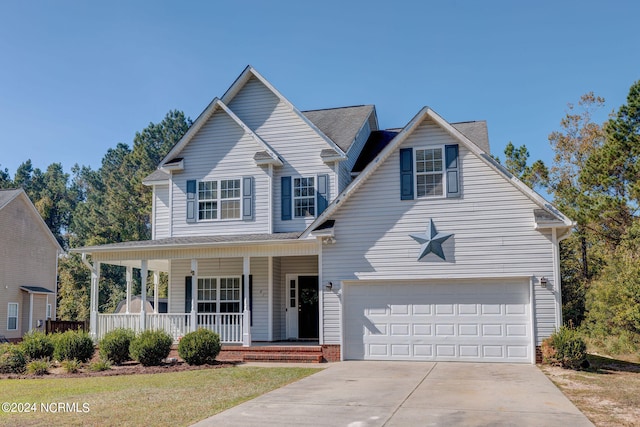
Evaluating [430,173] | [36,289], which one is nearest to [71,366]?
[430,173]

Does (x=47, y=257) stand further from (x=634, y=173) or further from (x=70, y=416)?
(x=634, y=173)

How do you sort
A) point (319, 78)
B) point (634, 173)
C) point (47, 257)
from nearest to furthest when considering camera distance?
point (319, 78) < point (634, 173) < point (47, 257)

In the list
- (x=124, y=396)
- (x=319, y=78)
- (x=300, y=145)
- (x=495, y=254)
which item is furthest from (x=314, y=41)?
(x=124, y=396)

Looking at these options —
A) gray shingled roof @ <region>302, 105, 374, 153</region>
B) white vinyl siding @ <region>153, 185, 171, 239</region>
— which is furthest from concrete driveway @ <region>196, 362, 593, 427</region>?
white vinyl siding @ <region>153, 185, 171, 239</region>

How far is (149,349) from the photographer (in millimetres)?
15359

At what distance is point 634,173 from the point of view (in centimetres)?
2227

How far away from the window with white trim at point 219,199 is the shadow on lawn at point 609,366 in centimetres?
1144

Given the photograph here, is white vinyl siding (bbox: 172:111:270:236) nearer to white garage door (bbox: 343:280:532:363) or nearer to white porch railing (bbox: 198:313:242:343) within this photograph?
white porch railing (bbox: 198:313:242:343)

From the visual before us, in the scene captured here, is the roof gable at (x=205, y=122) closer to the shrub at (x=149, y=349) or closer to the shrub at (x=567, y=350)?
the shrub at (x=149, y=349)

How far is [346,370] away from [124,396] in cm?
539

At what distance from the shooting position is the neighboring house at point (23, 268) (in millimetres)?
29062

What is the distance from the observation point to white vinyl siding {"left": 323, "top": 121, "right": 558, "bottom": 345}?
15.1 m

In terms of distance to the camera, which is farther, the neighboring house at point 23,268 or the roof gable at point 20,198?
the roof gable at point 20,198

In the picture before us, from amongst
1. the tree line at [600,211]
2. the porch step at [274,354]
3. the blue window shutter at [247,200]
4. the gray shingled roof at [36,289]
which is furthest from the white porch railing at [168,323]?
the gray shingled roof at [36,289]
